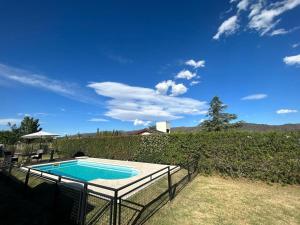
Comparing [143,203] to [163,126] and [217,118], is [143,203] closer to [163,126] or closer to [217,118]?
[163,126]

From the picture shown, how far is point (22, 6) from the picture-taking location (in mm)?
8867

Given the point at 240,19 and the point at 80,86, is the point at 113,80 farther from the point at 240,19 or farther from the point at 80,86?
the point at 240,19

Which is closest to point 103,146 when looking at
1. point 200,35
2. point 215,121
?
point 200,35

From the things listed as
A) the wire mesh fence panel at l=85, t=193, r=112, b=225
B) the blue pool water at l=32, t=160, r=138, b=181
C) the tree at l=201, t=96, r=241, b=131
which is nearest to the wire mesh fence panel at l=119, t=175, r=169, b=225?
the wire mesh fence panel at l=85, t=193, r=112, b=225

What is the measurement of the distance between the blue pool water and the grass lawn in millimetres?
5454

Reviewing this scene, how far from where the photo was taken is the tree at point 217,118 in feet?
115

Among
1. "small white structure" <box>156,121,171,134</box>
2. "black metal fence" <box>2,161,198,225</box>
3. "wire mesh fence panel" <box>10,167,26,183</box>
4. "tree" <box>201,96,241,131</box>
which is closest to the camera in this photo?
"black metal fence" <box>2,161,198,225</box>

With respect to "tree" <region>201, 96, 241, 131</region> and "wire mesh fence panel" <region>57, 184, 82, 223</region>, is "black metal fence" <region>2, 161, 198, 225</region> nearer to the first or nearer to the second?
"wire mesh fence panel" <region>57, 184, 82, 223</region>

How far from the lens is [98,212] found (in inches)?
193

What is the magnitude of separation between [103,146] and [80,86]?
9.62m

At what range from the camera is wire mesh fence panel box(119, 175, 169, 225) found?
477 cm

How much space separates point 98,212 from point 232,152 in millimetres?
7982

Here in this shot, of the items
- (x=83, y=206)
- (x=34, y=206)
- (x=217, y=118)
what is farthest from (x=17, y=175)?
(x=217, y=118)

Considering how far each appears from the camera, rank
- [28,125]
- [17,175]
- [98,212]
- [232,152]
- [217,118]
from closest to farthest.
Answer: [98,212] → [17,175] → [232,152] → [217,118] → [28,125]
